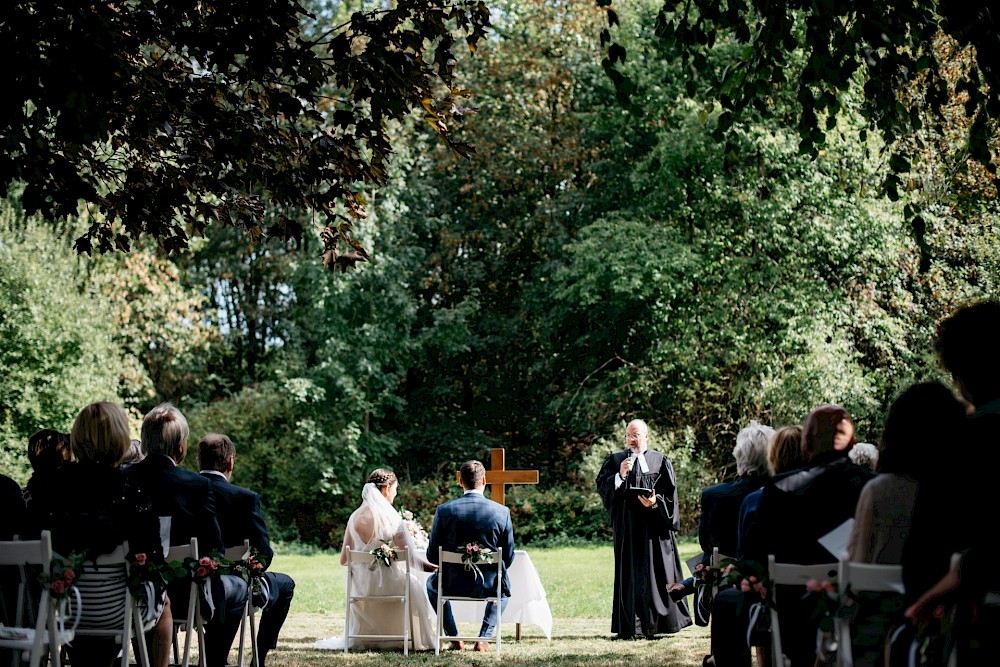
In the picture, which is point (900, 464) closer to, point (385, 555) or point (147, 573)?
point (147, 573)

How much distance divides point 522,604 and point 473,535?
0.91 m

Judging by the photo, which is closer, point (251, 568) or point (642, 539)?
point (251, 568)

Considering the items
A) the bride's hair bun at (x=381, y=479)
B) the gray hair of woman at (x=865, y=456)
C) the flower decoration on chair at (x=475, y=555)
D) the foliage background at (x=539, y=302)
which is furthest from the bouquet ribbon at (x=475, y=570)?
the foliage background at (x=539, y=302)

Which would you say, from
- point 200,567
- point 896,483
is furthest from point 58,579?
point 896,483

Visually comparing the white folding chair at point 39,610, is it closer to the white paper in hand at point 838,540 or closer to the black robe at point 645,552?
the white paper in hand at point 838,540

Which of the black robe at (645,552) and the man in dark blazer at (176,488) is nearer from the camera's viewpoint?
the man in dark blazer at (176,488)

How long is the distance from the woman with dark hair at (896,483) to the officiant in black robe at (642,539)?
6.30m

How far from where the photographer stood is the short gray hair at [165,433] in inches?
237

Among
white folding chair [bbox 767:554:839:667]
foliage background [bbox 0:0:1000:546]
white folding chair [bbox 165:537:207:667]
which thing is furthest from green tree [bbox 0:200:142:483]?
white folding chair [bbox 767:554:839:667]

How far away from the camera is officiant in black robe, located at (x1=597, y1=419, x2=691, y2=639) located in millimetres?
10281

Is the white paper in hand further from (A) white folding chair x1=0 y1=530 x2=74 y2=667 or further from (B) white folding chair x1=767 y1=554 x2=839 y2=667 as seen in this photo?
(A) white folding chair x1=0 y1=530 x2=74 y2=667

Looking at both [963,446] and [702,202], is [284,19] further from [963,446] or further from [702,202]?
[702,202]

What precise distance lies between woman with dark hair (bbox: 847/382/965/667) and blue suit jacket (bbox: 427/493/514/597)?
5652mm

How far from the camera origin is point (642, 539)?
10.5 metres
